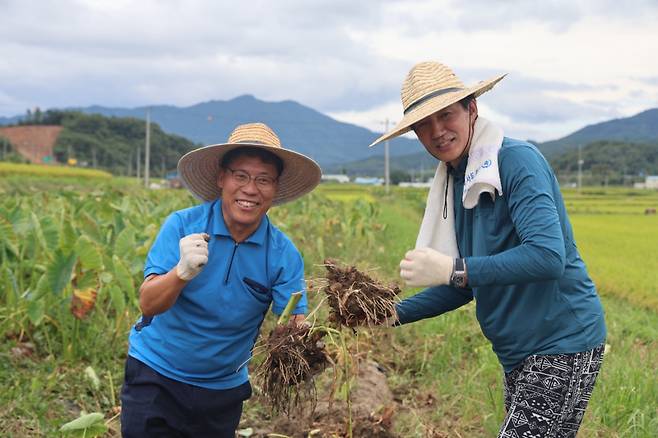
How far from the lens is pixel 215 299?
2381mm

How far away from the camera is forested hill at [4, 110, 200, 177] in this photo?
65.8 metres

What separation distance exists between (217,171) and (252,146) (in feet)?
0.89

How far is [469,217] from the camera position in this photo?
89.4 inches

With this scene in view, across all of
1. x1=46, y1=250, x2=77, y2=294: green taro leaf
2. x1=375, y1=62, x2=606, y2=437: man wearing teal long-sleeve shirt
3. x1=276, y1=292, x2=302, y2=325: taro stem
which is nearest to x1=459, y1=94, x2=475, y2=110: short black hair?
x1=375, y1=62, x2=606, y2=437: man wearing teal long-sleeve shirt

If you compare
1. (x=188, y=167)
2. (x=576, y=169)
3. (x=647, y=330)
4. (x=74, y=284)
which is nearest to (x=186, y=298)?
(x=188, y=167)

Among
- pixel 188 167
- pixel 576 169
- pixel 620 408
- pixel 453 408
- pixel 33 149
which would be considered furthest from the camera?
pixel 33 149

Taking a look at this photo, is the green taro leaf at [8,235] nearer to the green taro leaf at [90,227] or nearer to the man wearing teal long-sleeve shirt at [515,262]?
the green taro leaf at [90,227]

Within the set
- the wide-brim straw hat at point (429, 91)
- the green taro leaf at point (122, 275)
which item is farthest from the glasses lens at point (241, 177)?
the green taro leaf at point (122, 275)

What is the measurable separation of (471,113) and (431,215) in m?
0.37

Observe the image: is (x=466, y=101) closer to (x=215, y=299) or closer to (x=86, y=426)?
(x=215, y=299)

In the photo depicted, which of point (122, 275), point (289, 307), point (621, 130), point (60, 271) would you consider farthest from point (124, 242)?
point (621, 130)

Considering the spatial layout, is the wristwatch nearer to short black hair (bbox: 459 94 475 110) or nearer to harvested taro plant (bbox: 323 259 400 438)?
harvested taro plant (bbox: 323 259 400 438)

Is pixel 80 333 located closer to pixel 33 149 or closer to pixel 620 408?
pixel 620 408

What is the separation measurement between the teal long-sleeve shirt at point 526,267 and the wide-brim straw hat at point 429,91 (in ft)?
0.69
